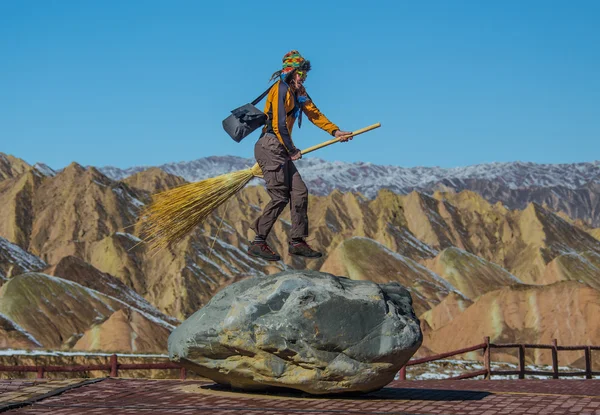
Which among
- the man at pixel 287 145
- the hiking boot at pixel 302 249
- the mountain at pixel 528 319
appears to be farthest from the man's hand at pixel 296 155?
the mountain at pixel 528 319

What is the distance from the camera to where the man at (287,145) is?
38.8ft

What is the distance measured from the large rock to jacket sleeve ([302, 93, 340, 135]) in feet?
6.45

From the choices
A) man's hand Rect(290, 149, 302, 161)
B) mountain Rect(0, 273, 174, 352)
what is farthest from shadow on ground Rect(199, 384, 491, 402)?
mountain Rect(0, 273, 174, 352)

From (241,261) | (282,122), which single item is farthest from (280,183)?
(241,261)

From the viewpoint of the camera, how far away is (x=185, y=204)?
475 inches

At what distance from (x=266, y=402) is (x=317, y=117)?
3683mm

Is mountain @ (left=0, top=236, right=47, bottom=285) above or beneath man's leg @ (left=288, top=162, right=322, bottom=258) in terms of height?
above

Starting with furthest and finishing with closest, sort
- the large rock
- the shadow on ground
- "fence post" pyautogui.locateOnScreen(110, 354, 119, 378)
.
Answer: "fence post" pyautogui.locateOnScreen(110, 354, 119, 378) → the shadow on ground → the large rock

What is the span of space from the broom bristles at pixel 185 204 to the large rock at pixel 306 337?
132cm

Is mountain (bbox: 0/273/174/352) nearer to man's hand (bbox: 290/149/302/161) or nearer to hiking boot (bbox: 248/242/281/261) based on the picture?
hiking boot (bbox: 248/242/281/261)

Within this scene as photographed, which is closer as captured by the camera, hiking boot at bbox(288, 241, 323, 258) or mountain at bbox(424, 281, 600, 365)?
hiking boot at bbox(288, 241, 323, 258)

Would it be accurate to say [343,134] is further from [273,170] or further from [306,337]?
[306,337]

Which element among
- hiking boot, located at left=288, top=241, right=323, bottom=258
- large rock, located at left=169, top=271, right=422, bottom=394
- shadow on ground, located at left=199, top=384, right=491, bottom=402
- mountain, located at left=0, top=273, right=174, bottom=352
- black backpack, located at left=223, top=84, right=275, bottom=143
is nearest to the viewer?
large rock, located at left=169, top=271, right=422, bottom=394

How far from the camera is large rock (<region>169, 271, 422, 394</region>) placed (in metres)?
10.9
